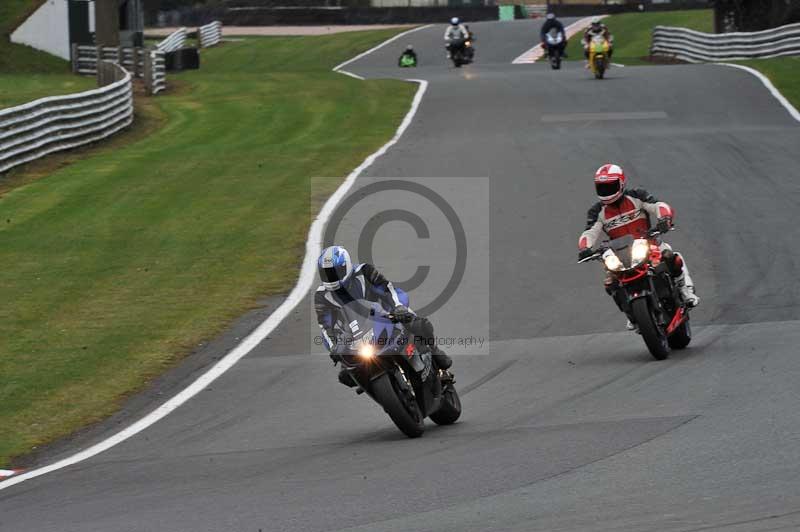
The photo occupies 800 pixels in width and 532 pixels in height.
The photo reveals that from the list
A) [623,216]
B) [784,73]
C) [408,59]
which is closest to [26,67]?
[408,59]

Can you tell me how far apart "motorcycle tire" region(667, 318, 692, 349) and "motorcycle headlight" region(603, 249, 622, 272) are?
32.4 inches

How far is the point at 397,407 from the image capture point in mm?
9773

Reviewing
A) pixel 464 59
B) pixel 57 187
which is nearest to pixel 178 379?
pixel 57 187

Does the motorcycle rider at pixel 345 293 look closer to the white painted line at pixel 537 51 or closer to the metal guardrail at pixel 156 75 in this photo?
the metal guardrail at pixel 156 75

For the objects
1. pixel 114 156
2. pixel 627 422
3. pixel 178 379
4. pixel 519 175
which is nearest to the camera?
pixel 627 422

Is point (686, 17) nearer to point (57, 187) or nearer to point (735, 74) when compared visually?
point (735, 74)

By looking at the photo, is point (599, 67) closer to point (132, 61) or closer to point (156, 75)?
point (156, 75)

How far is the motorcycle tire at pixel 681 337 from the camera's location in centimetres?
1251

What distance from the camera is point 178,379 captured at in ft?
41.5

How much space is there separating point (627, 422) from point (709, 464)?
4.68 ft

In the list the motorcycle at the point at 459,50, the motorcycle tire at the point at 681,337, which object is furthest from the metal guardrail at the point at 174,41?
the motorcycle tire at the point at 681,337

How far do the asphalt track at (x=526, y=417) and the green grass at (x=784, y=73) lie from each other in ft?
34.0

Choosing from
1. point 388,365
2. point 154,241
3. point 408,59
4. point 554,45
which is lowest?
point 408,59

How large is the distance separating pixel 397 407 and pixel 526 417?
1.10 metres
